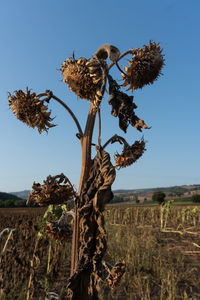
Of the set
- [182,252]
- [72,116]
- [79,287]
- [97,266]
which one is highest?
[72,116]

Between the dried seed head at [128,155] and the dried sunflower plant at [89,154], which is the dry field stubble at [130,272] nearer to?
the dried sunflower plant at [89,154]

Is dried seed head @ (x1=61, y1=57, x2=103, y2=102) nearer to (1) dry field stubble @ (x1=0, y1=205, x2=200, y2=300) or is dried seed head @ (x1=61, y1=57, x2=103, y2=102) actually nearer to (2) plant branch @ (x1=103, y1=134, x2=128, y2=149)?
(2) plant branch @ (x1=103, y1=134, x2=128, y2=149)

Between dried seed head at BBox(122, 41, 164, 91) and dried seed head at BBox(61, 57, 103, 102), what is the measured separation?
23 cm

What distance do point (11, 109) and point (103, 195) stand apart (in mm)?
1015

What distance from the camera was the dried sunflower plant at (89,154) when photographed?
139cm

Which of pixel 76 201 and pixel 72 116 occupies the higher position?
pixel 72 116

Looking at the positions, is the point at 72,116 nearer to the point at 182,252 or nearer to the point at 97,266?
the point at 97,266

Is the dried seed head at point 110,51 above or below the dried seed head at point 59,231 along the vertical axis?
above

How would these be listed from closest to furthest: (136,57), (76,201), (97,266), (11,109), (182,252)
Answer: (97,266), (76,201), (136,57), (11,109), (182,252)

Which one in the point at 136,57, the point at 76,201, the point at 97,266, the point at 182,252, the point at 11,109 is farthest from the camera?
the point at 182,252

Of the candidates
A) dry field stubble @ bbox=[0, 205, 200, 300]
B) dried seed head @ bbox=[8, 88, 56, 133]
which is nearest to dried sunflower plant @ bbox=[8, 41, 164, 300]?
dried seed head @ bbox=[8, 88, 56, 133]

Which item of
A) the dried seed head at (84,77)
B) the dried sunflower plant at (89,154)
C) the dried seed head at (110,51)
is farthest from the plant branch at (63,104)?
the dried seed head at (110,51)

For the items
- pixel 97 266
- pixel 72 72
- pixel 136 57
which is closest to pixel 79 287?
pixel 97 266

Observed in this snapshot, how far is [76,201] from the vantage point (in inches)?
60.5
